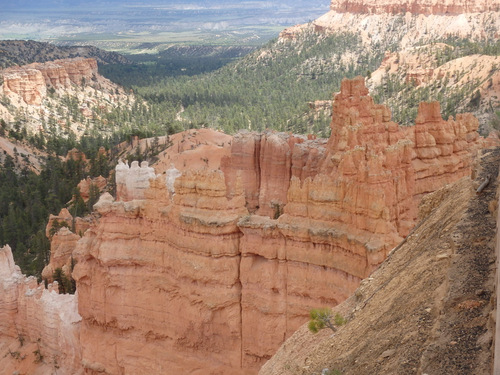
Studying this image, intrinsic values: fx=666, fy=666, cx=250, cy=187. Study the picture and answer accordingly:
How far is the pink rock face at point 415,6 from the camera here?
147 meters

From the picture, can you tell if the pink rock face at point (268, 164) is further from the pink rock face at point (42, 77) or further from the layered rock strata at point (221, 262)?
the pink rock face at point (42, 77)

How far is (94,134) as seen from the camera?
3716 inches

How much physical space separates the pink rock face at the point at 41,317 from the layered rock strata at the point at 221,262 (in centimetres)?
144

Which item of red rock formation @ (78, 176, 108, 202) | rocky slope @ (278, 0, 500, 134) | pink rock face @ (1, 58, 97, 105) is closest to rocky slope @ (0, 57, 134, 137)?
pink rock face @ (1, 58, 97, 105)

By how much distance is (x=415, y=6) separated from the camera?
159 meters

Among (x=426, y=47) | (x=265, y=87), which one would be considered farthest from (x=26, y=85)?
(x=426, y=47)

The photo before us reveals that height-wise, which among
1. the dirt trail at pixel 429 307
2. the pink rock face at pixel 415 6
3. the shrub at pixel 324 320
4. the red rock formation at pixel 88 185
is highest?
the pink rock face at pixel 415 6

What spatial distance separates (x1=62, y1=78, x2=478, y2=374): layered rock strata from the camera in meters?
18.2

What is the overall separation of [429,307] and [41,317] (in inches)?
815

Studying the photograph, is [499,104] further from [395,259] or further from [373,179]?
[395,259]

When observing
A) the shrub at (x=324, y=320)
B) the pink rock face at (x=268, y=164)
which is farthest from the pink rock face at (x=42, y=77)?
the shrub at (x=324, y=320)

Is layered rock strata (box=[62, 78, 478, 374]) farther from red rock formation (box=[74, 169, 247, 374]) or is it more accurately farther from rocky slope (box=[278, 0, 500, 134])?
rocky slope (box=[278, 0, 500, 134])

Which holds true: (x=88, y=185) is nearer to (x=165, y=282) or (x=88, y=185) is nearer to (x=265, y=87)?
(x=165, y=282)

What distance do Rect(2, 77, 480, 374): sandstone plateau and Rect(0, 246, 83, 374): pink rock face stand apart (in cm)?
82
